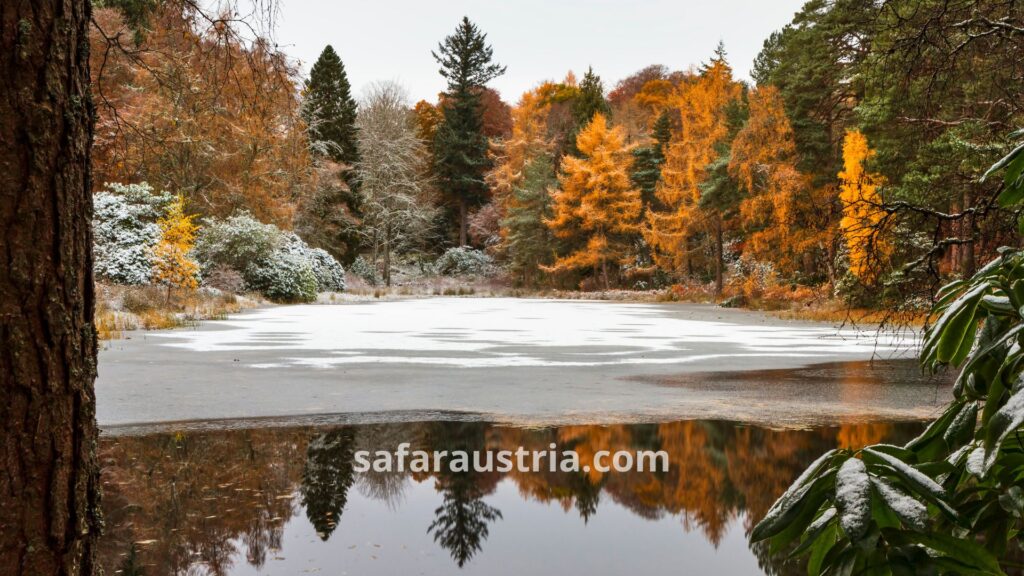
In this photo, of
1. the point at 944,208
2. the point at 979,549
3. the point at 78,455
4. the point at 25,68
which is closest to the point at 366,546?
the point at 78,455

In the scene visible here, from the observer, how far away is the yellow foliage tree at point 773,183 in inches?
968

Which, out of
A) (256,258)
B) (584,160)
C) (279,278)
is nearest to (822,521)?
(279,278)

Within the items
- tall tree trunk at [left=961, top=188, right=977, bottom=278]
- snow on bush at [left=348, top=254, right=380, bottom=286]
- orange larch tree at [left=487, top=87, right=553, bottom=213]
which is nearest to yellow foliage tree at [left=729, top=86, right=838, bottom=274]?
tall tree trunk at [left=961, top=188, right=977, bottom=278]

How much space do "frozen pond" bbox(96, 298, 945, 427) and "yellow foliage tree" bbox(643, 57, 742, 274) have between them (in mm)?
17766

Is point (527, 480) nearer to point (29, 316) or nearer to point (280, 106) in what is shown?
point (280, 106)

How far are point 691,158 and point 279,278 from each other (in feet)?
57.5

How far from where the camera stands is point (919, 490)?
0.90 meters

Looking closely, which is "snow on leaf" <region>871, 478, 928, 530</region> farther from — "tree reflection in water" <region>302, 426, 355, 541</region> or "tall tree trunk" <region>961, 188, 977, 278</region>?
"tree reflection in water" <region>302, 426, 355, 541</region>

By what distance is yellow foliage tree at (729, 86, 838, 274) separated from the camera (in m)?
24.6

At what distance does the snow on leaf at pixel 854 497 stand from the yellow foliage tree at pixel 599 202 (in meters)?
36.4

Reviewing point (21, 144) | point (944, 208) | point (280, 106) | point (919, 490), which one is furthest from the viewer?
point (944, 208)

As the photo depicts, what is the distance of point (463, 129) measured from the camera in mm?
50344

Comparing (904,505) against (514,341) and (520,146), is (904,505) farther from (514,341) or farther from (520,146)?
(520,146)

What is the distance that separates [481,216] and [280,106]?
150ft
